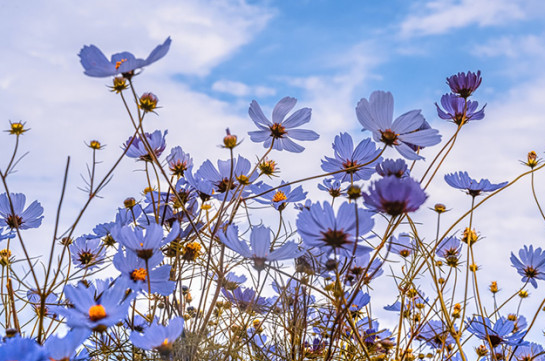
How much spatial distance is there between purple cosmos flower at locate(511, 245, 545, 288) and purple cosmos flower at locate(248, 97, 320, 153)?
63 centimetres

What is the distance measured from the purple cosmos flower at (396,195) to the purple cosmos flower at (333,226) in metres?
0.04

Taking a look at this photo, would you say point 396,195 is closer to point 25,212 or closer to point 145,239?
point 145,239

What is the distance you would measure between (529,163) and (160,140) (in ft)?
2.48

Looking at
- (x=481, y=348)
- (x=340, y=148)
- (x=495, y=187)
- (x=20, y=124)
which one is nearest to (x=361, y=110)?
(x=340, y=148)

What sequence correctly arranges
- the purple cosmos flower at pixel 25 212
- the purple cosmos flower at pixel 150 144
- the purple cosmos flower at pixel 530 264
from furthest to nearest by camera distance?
1. the purple cosmos flower at pixel 530 264
2. the purple cosmos flower at pixel 25 212
3. the purple cosmos flower at pixel 150 144

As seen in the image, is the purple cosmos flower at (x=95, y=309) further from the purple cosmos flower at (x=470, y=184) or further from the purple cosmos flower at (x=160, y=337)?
the purple cosmos flower at (x=470, y=184)

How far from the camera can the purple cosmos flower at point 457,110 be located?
1.06m

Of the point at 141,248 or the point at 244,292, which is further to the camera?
the point at 244,292

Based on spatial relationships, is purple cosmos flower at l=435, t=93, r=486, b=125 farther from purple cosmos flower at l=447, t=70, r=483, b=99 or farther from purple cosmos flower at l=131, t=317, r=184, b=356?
purple cosmos flower at l=131, t=317, r=184, b=356

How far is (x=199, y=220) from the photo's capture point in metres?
0.95

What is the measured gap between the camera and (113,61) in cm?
72

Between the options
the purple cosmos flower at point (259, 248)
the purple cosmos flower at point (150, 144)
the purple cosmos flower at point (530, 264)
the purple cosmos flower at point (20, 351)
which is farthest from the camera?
the purple cosmos flower at point (530, 264)

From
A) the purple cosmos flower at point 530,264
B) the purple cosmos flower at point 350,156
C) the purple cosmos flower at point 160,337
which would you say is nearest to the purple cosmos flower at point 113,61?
the purple cosmos flower at point 160,337

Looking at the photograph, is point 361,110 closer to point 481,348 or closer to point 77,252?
point 77,252
